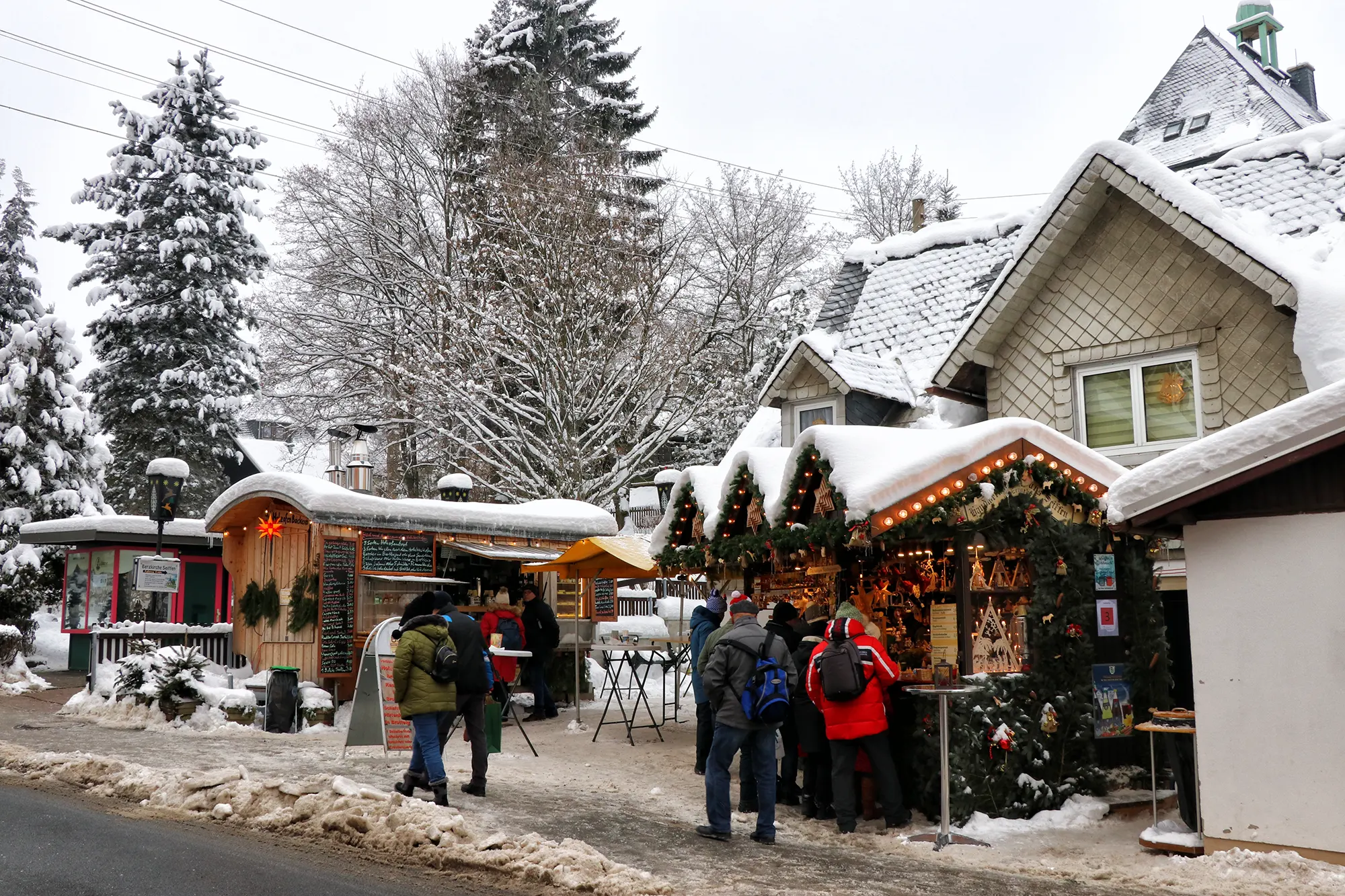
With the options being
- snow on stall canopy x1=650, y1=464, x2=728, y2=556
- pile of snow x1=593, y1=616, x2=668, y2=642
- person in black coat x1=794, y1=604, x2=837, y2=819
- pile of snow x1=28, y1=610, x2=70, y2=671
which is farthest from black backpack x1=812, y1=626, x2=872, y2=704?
pile of snow x1=28, y1=610, x2=70, y2=671

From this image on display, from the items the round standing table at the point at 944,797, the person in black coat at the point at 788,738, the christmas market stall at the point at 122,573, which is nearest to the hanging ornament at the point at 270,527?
the christmas market stall at the point at 122,573

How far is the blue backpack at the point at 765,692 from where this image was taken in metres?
8.88

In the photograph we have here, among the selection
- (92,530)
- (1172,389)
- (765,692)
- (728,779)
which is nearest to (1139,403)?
(1172,389)

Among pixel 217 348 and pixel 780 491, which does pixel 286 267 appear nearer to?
pixel 217 348

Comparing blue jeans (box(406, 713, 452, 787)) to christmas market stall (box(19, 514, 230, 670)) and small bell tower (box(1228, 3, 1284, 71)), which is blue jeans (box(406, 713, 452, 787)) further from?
small bell tower (box(1228, 3, 1284, 71))

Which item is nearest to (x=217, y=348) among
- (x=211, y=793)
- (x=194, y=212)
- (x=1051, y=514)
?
(x=194, y=212)

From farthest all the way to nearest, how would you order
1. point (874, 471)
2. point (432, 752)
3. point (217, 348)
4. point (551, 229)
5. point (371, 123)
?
point (217, 348) → point (371, 123) → point (551, 229) → point (874, 471) → point (432, 752)

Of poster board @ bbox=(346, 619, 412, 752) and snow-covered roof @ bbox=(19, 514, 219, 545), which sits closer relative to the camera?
poster board @ bbox=(346, 619, 412, 752)

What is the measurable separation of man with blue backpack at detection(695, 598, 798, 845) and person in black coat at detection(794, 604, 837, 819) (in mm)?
917

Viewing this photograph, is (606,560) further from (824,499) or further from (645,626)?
(645,626)

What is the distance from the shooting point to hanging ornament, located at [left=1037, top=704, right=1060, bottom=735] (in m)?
10.1

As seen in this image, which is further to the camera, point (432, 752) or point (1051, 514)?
point (1051, 514)

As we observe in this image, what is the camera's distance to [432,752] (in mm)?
9359

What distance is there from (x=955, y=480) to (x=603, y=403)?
15.6m
